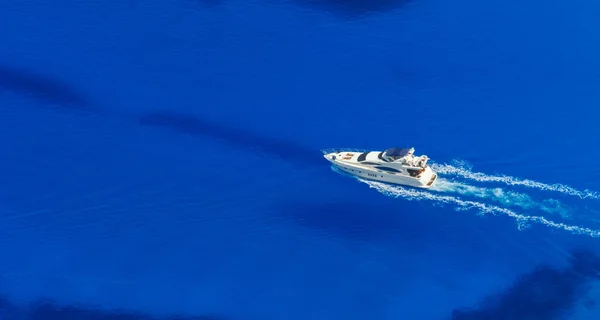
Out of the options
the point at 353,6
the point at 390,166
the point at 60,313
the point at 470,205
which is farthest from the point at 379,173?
the point at 60,313

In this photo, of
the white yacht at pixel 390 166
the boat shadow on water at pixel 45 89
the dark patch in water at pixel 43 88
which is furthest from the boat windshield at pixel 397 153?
the dark patch in water at pixel 43 88

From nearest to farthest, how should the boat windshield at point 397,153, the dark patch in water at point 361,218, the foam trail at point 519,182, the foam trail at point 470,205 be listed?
the foam trail at point 470,205 < the dark patch in water at point 361,218 < the foam trail at point 519,182 < the boat windshield at point 397,153

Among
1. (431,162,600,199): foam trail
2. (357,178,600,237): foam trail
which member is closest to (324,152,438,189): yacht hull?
(357,178,600,237): foam trail

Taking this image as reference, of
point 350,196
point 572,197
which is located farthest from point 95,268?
point 572,197

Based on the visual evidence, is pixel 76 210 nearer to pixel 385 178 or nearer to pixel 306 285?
pixel 306 285

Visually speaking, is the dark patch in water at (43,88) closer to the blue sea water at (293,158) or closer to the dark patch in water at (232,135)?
the blue sea water at (293,158)

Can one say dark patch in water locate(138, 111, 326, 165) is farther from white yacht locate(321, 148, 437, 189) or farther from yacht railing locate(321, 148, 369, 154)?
white yacht locate(321, 148, 437, 189)
